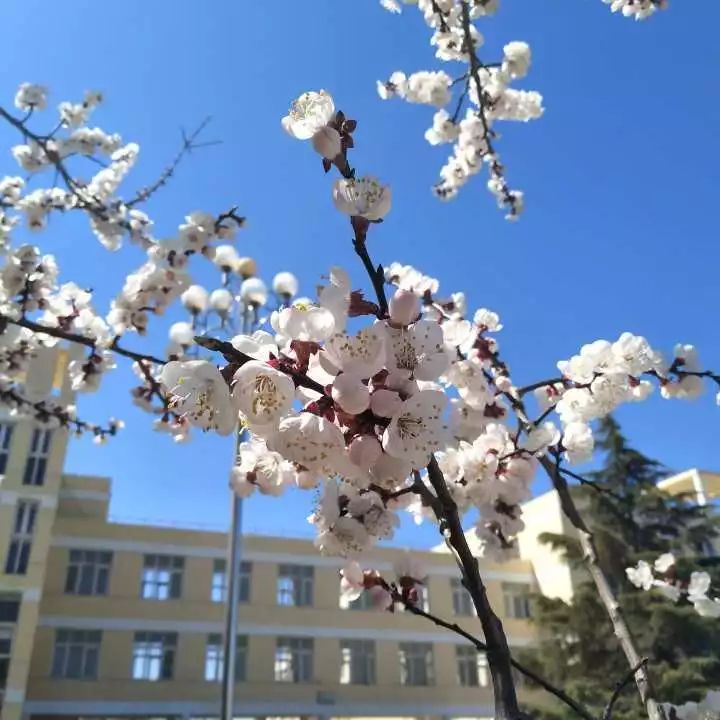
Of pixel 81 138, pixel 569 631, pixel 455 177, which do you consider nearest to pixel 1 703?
pixel 569 631

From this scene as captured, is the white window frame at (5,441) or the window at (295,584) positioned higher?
the white window frame at (5,441)

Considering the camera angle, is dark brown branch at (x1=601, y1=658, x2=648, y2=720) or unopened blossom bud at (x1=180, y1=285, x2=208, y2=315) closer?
dark brown branch at (x1=601, y1=658, x2=648, y2=720)

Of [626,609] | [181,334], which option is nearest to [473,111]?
[181,334]

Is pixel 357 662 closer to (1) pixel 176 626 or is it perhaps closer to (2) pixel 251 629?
(2) pixel 251 629

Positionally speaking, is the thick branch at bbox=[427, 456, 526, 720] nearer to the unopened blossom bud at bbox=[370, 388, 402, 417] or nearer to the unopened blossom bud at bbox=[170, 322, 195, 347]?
the unopened blossom bud at bbox=[370, 388, 402, 417]

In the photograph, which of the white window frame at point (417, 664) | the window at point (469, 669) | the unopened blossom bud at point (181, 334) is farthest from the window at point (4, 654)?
the unopened blossom bud at point (181, 334)

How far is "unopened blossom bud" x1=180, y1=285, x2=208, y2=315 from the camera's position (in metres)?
5.09

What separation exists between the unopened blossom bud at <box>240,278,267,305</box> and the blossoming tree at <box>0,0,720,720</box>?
261 centimetres

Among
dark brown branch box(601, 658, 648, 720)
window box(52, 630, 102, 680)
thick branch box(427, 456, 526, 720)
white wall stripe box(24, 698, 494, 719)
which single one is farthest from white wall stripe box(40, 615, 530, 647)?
thick branch box(427, 456, 526, 720)

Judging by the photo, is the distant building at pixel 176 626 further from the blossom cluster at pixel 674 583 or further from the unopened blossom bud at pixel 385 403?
the unopened blossom bud at pixel 385 403

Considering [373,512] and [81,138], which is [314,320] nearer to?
[373,512]

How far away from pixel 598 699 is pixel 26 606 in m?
11.1

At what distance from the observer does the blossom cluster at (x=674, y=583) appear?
2527 mm

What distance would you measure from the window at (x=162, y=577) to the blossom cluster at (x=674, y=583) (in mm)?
15310
